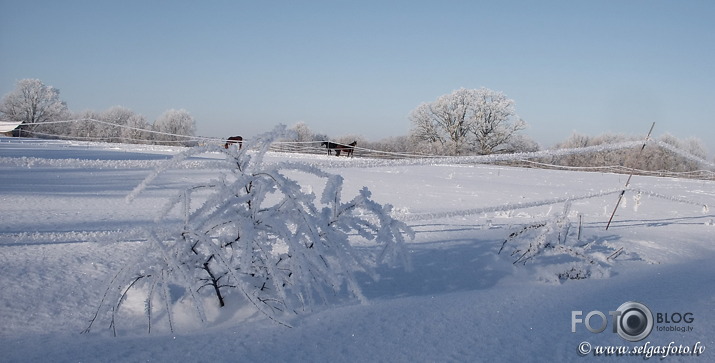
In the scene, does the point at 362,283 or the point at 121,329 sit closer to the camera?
the point at 121,329

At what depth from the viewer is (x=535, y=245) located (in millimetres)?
3475

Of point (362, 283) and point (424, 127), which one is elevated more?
point (424, 127)

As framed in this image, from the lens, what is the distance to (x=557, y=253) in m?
3.62

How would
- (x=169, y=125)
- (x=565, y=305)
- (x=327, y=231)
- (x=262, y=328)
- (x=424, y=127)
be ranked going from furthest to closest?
1. (x=169, y=125)
2. (x=424, y=127)
3. (x=565, y=305)
4. (x=327, y=231)
5. (x=262, y=328)

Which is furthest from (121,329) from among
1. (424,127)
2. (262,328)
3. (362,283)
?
(424,127)

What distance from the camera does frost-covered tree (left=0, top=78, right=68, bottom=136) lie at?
5056 centimetres

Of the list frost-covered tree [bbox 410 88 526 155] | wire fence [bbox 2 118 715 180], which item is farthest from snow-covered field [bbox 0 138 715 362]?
frost-covered tree [bbox 410 88 526 155]

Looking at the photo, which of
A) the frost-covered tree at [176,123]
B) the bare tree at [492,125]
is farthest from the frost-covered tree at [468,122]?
the frost-covered tree at [176,123]

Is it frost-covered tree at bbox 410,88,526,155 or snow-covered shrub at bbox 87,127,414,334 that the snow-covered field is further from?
frost-covered tree at bbox 410,88,526,155

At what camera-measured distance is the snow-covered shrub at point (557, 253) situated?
319 cm

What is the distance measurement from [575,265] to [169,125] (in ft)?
212

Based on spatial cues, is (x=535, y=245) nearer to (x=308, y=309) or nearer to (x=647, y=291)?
(x=647, y=291)

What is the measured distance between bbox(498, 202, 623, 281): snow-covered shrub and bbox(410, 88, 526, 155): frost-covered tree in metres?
41.6

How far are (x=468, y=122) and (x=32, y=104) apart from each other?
46936 millimetres
